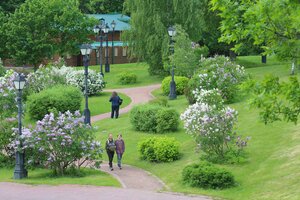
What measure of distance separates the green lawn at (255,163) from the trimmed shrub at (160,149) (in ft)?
0.99

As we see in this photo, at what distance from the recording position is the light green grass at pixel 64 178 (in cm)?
2125

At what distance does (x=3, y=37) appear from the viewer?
5253 centimetres

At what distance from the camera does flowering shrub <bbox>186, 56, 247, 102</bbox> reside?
1273 inches

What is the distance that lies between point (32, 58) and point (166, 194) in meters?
34.5

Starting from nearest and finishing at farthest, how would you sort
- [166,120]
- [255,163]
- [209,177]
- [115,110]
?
[209,177] → [255,163] → [166,120] → [115,110]

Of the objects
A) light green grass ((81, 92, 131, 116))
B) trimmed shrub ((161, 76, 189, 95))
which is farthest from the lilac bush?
light green grass ((81, 92, 131, 116))

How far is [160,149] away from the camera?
78.4 ft

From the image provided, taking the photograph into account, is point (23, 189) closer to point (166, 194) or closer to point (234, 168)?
point (166, 194)

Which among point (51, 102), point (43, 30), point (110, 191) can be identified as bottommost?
point (110, 191)

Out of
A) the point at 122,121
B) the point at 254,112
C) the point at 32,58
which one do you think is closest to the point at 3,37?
the point at 32,58

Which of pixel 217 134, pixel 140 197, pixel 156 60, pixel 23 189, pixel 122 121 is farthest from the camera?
pixel 156 60

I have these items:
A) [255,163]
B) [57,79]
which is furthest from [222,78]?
[57,79]

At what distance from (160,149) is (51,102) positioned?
37.2 ft

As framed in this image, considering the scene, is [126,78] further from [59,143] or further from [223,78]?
[59,143]
